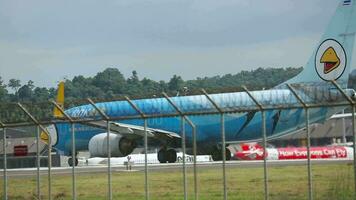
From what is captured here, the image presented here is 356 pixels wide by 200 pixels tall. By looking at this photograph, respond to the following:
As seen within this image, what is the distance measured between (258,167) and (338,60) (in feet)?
37.5

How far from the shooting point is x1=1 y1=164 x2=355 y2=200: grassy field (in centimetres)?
2364

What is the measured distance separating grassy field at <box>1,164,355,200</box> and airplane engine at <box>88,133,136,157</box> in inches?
324

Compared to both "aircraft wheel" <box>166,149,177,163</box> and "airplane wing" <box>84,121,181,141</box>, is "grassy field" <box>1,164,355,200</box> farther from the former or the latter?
"airplane wing" <box>84,121,181,141</box>

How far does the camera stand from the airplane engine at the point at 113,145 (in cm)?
4488

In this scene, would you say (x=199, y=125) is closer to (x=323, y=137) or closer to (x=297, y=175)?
(x=297, y=175)

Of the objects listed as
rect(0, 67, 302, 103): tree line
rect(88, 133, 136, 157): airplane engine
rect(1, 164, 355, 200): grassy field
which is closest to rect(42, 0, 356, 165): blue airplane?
rect(88, 133, 136, 157): airplane engine

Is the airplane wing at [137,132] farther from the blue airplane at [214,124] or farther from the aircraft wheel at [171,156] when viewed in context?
the aircraft wheel at [171,156]

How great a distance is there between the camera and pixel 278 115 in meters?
39.9

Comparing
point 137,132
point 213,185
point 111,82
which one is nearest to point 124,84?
point 111,82

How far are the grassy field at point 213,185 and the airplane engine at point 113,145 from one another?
8.24m

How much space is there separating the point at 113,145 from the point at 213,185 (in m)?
18.7

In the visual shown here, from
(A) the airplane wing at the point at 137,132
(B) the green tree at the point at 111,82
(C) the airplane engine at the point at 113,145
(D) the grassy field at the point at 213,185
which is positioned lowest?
(D) the grassy field at the point at 213,185

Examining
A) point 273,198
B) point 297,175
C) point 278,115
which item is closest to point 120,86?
point 278,115

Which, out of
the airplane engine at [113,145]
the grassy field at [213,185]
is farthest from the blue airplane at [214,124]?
the grassy field at [213,185]
